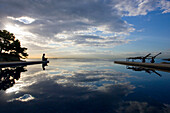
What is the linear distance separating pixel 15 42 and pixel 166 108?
2053 inches

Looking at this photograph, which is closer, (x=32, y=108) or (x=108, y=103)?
(x=32, y=108)

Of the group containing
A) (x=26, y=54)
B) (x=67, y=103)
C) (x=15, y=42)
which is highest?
(x=15, y=42)

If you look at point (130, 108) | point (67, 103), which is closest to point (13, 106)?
point (67, 103)

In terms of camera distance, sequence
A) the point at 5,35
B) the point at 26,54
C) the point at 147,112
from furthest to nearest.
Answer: the point at 26,54
the point at 5,35
the point at 147,112

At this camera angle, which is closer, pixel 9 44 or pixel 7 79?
pixel 7 79

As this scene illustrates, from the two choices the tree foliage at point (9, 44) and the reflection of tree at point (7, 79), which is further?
the tree foliage at point (9, 44)

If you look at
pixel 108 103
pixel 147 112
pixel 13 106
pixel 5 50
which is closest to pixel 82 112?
pixel 108 103

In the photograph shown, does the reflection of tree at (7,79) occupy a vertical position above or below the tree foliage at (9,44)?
below

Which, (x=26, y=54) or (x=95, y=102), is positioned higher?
(x=26, y=54)

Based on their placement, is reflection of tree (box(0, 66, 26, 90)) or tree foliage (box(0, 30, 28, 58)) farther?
tree foliage (box(0, 30, 28, 58))

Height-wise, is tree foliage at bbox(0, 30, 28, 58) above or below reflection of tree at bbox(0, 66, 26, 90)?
above

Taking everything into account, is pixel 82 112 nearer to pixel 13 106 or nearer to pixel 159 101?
pixel 13 106

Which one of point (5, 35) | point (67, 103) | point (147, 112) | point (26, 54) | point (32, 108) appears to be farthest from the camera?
point (26, 54)

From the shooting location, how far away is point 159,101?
5.21 metres
